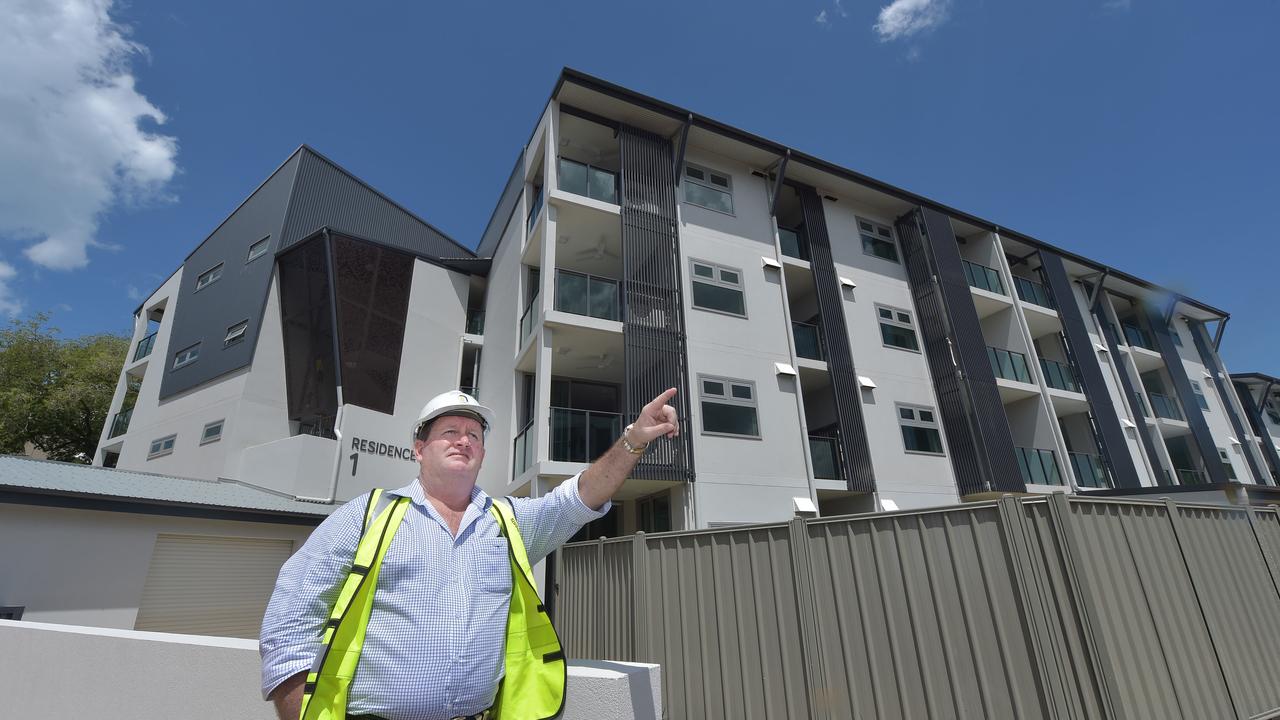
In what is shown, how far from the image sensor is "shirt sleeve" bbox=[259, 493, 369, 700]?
1635 mm

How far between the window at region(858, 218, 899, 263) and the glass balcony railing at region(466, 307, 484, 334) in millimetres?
12176

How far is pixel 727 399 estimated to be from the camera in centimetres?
1204

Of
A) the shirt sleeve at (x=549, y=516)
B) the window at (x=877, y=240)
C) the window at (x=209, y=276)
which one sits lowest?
the shirt sleeve at (x=549, y=516)

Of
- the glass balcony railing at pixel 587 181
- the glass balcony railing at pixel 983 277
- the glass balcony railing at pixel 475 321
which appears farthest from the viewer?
the glass balcony railing at pixel 475 321

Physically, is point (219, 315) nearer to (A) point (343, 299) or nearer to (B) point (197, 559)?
(A) point (343, 299)

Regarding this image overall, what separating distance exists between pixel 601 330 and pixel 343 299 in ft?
25.2

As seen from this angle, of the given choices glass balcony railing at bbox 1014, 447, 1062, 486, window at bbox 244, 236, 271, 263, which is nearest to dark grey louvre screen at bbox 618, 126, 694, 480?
glass balcony railing at bbox 1014, 447, 1062, 486

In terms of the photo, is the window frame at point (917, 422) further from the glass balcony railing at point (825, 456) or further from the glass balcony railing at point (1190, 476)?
the glass balcony railing at point (1190, 476)

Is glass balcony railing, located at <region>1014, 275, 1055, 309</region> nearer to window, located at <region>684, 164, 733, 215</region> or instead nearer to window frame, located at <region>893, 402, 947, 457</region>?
window frame, located at <region>893, 402, 947, 457</region>

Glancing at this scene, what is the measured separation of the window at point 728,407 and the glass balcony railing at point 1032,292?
1267 centimetres

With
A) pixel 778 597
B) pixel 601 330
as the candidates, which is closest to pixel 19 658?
pixel 778 597

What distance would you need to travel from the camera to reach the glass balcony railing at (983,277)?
17281mm

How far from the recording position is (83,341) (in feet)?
93.7

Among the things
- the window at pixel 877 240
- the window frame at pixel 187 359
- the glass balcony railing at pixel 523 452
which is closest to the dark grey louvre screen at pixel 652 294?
the glass balcony railing at pixel 523 452
